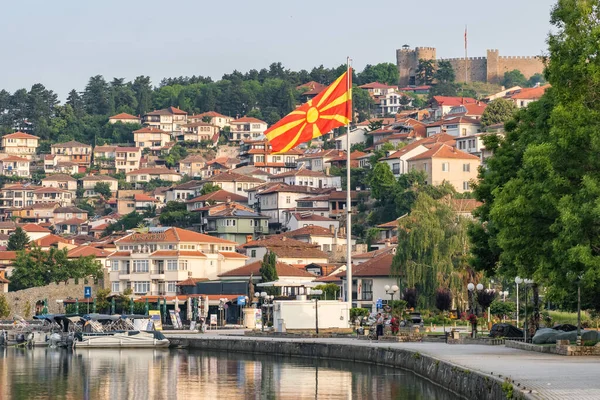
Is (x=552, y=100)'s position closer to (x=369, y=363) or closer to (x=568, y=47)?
(x=568, y=47)

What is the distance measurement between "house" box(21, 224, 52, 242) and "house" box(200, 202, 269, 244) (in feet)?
115

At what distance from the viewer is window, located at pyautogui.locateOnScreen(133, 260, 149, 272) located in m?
106

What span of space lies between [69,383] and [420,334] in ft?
51.3

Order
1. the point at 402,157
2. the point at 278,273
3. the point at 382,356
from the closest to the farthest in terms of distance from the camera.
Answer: the point at 382,356, the point at 278,273, the point at 402,157

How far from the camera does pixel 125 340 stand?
65000 mm

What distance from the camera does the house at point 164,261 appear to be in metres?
105

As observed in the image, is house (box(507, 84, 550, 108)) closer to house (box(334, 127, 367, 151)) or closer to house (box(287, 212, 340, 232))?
house (box(334, 127, 367, 151))

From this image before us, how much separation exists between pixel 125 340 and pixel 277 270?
→ 1347 inches

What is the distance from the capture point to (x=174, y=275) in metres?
105

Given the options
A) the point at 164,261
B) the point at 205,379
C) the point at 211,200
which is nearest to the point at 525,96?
the point at 211,200

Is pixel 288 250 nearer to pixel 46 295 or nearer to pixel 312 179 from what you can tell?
pixel 46 295

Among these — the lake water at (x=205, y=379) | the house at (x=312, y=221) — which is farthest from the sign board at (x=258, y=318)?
the house at (x=312, y=221)

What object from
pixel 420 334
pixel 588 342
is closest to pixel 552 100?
pixel 588 342

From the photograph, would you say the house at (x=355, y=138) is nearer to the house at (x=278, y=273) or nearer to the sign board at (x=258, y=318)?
the house at (x=278, y=273)
